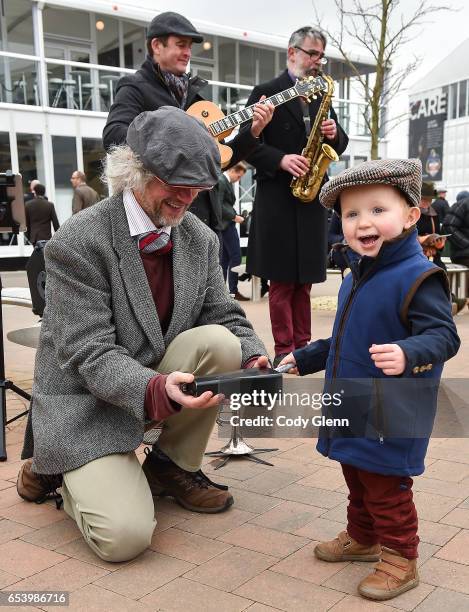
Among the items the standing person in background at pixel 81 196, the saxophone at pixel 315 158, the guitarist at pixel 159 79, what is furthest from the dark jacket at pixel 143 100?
the standing person in background at pixel 81 196

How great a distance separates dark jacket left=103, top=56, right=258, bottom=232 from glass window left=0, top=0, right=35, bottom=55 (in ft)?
53.0

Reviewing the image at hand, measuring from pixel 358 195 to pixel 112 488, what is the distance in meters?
1.33

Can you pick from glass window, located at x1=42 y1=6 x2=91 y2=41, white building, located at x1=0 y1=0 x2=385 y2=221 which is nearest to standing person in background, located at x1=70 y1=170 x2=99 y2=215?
white building, located at x1=0 y1=0 x2=385 y2=221

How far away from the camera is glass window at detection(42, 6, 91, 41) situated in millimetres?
18953

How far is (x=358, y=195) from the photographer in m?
2.18

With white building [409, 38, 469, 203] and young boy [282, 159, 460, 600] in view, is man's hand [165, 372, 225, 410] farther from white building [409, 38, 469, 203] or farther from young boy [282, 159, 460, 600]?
white building [409, 38, 469, 203]

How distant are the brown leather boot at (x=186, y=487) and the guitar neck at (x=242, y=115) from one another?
189 cm

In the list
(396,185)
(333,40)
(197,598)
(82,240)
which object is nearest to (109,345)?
(82,240)

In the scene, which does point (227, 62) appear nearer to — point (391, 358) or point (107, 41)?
point (107, 41)

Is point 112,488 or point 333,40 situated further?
point 333,40

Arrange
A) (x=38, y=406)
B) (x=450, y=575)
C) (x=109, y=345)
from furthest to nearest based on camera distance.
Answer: (x=38, y=406) → (x=109, y=345) → (x=450, y=575)

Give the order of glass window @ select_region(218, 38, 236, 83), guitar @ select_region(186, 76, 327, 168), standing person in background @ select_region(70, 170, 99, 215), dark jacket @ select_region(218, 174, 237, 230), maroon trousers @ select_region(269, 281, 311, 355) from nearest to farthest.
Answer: guitar @ select_region(186, 76, 327, 168) → maroon trousers @ select_region(269, 281, 311, 355) → dark jacket @ select_region(218, 174, 237, 230) → standing person in background @ select_region(70, 170, 99, 215) → glass window @ select_region(218, 38, 236, 83)

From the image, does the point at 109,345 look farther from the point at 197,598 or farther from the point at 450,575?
the point at 450,575

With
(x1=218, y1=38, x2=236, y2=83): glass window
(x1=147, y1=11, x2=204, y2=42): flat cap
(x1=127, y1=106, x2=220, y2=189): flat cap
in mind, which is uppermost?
(x1=218, y1=38, x2=236, y2=83): glass window
